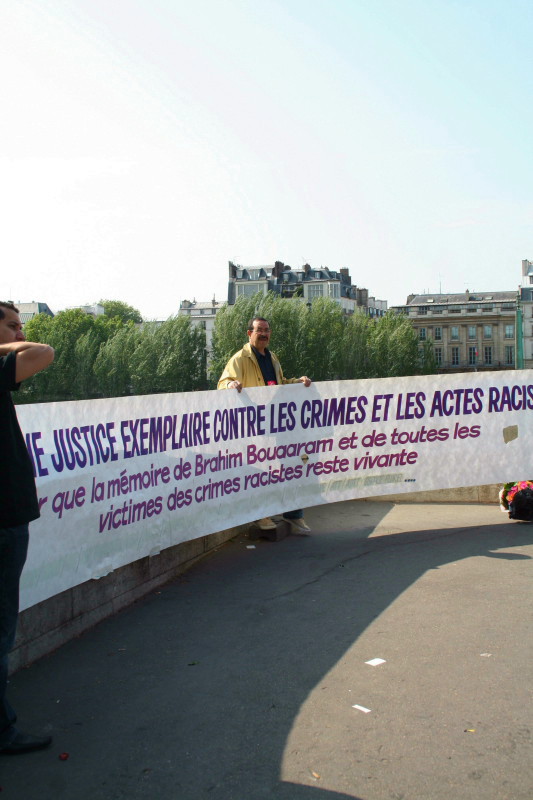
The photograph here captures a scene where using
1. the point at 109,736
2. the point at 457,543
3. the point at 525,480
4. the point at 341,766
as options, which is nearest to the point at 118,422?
the point at 109,736

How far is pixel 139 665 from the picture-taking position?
4504 mm

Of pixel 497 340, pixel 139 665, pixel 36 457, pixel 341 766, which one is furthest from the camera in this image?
pixel 497 340

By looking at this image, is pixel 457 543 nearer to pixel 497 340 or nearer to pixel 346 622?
pixel 346 622

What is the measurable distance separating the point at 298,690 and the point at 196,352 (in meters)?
69.2

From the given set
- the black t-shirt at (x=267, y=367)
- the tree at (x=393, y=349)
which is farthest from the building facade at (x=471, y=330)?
the black t-shirt at (x=267, y=367)

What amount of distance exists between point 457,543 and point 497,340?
128m

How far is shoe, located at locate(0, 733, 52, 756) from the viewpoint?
11.2ft

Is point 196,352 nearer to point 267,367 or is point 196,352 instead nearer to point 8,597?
point 267,367

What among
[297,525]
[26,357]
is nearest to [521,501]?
[297,525]

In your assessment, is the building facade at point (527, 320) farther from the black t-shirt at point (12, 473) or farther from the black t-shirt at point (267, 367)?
the black t-shirt at point (12, 473)

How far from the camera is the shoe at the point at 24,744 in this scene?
11.2 feet

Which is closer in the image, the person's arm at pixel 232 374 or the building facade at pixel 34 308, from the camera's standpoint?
the person's arm at pixel 232 374

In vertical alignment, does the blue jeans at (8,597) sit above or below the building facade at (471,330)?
below

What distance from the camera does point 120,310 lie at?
14938 centimetres
